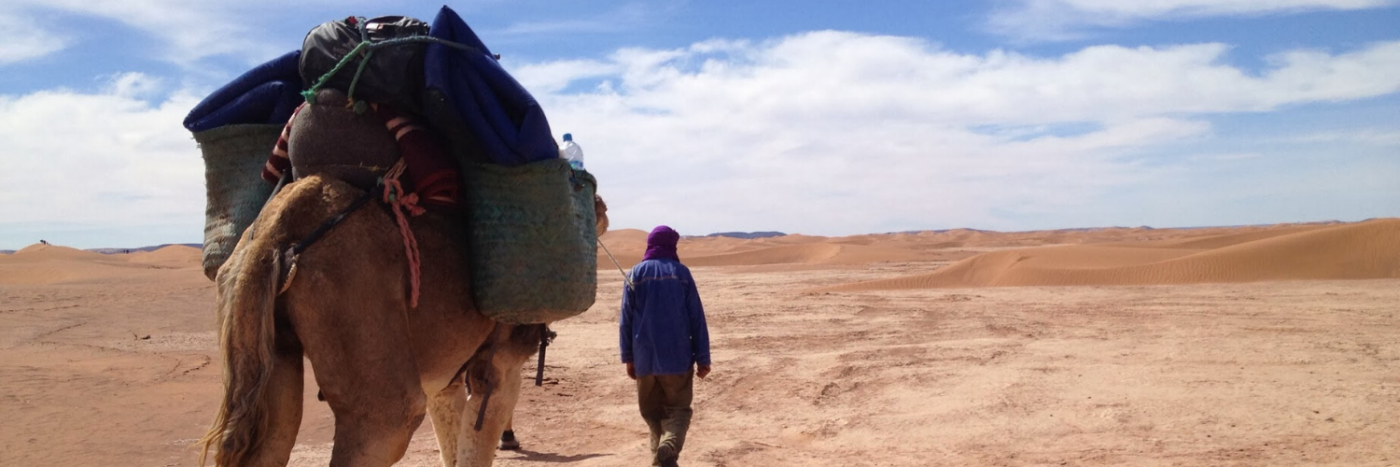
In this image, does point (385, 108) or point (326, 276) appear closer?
point (326, 276)

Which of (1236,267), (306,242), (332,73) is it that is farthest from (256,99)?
(1236,267)

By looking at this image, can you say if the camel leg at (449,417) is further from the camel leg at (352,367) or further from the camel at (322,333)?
the camel leg at (352,367)

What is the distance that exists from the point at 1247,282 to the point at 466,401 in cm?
2144

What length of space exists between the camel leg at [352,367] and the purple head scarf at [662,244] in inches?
136

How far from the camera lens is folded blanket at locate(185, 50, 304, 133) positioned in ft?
13.8

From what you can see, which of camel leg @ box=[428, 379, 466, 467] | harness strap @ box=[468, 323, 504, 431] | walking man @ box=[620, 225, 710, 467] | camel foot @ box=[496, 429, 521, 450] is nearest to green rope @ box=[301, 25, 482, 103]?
harness strap @ box=[468, 323, 504, 431]

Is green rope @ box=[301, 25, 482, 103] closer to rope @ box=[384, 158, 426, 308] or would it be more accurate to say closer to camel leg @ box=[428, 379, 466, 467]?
rope @ box=[384, 158, 426, 308]

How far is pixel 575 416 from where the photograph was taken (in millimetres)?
9047

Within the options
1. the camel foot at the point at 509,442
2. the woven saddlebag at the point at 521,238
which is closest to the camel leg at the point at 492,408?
the woven saddlebag at the point at 521,238

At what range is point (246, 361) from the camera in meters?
3.16

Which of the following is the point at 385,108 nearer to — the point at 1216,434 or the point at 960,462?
the point at 960,462

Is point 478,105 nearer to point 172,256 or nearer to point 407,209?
point 407,209

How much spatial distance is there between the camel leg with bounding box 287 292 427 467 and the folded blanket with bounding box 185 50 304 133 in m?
1.30

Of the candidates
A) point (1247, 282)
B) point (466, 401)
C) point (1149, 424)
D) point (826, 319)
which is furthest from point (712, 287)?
point (466, 401)
